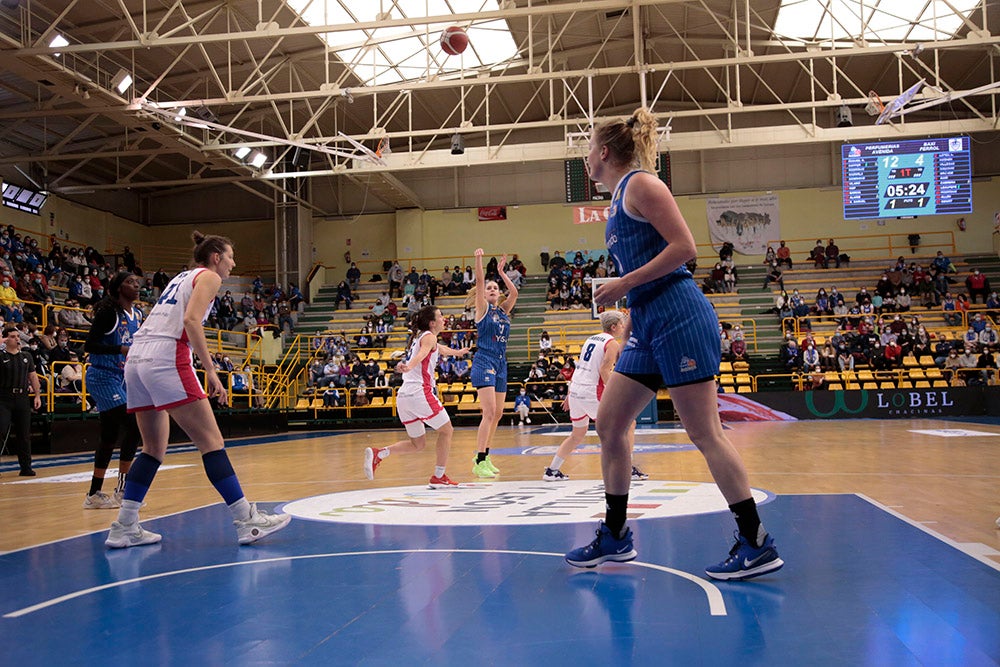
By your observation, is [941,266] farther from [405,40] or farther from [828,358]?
[405,40]

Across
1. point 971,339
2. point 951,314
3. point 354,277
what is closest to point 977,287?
point 951,314

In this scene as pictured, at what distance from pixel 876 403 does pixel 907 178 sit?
5412mm

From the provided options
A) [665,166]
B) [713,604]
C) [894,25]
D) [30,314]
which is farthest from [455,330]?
[713,604]

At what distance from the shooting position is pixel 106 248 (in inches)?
1231

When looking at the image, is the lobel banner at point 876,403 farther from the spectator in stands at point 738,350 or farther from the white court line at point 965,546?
the white court line at point 965,546

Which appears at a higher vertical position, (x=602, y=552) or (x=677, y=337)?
(x=677, y=337)

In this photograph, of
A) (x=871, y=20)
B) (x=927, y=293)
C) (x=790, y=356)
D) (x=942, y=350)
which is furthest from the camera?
(x=927, y=293)

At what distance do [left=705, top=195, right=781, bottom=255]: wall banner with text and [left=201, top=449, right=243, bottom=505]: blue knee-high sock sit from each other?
28181 millimetres

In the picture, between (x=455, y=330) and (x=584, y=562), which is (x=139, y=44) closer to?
(x=455, y=330)

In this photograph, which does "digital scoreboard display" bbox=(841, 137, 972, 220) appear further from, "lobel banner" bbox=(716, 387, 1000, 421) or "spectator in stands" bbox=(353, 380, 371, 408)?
"spectator in stands" bbox=(353, 380, 371, 408)

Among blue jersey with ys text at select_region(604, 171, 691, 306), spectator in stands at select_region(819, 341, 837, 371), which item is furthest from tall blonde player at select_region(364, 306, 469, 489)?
spectator in stands at select_region(819, 341, 837, 371)

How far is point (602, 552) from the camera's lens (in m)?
3.60

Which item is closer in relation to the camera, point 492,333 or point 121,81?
point 492,333

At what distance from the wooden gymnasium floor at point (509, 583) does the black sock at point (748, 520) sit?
18cm
